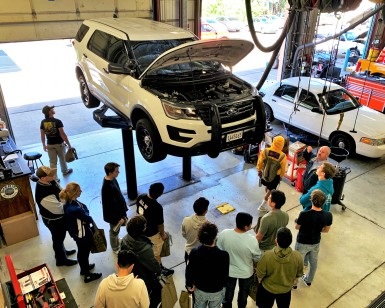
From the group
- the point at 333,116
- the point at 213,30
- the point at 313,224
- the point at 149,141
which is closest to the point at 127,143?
the point at 149,141

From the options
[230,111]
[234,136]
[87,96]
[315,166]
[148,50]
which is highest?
[148,50]

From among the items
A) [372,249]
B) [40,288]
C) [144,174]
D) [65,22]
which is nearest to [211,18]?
[65,22]

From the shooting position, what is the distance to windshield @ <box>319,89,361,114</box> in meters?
7.97

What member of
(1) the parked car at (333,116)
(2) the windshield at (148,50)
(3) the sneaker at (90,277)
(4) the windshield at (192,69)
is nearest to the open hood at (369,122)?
(1) the parked car at (333,116)

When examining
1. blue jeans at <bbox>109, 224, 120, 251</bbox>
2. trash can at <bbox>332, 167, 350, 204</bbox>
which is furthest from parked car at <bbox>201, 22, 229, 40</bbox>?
blue jeans at <bbox>109, 224, 120, 251</bbox>

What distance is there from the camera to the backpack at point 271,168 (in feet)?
17.5

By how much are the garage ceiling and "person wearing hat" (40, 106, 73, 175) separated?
214 centimetres

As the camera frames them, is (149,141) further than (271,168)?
No

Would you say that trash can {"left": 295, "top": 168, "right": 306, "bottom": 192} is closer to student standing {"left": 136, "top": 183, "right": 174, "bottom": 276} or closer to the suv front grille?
the suv front grille

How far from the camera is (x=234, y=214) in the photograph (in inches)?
235

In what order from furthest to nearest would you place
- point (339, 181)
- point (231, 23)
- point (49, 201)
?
point (231, 23) < point (339, 181) < point (49, 201)

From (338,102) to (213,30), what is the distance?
14018 millimetres

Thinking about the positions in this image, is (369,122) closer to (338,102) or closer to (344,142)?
(344,142)

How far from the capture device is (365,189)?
6.88 m
